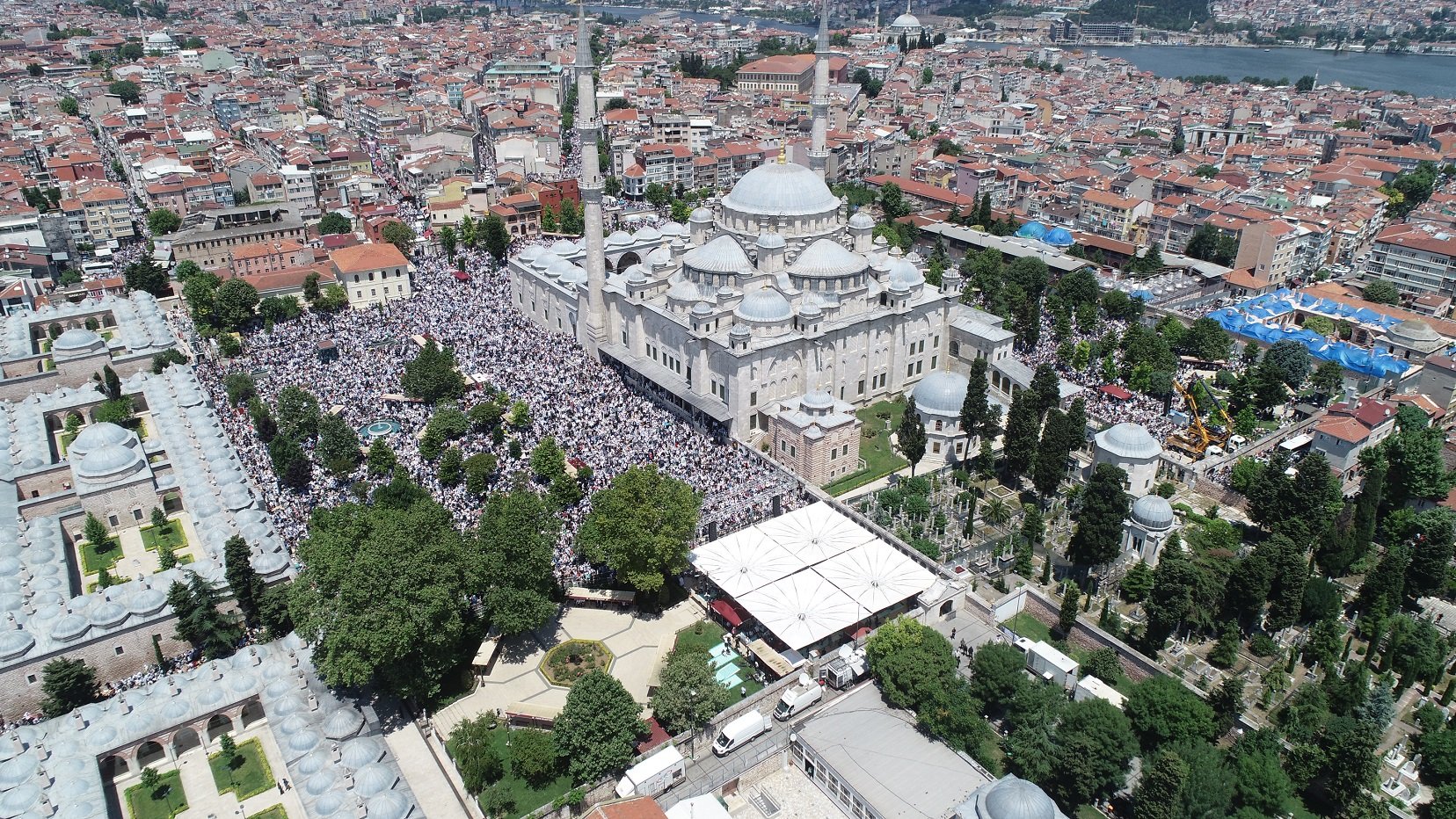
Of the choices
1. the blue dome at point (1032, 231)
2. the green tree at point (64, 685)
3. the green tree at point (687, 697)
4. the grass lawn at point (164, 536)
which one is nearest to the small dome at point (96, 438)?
the grass lawn at point (164, 536)

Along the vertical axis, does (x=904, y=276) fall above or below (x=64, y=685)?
above

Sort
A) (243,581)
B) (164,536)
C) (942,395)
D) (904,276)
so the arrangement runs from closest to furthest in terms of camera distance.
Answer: (243,581) → (164,536) → (942,395) → (904,276)

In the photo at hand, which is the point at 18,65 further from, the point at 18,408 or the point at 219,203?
the point at 18,408

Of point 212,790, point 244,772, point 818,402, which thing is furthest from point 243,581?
point 818,402

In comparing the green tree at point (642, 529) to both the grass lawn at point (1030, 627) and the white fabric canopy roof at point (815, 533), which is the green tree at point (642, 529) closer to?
the white fabric canopy roof at point (815, 533)

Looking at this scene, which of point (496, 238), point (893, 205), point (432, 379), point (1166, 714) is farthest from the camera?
point (893, 205)

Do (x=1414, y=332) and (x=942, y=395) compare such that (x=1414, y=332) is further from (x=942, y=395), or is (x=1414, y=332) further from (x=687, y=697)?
(x=687, y=697)
